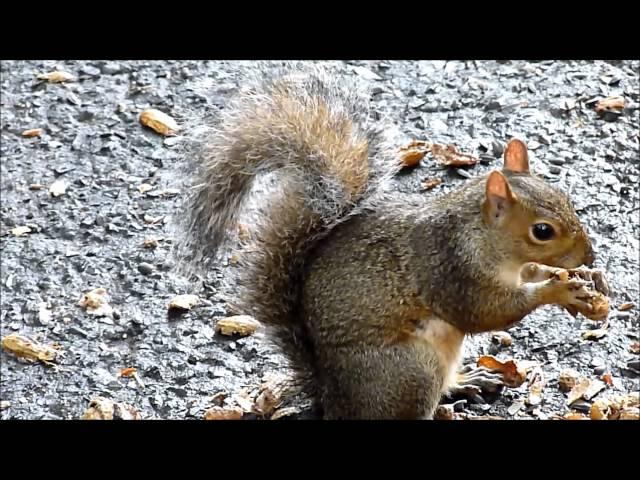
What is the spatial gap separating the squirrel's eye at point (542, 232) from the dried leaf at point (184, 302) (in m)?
0.95

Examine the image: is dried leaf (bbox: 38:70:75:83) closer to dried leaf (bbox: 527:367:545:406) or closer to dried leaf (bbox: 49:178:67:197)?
dried leaf (bbox: 49:178:67:197)

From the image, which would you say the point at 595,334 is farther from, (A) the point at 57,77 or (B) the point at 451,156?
(A) the point at 57,77

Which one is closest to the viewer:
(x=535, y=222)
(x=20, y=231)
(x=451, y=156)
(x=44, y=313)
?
(x=535, y=222)

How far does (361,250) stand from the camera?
2.32 m

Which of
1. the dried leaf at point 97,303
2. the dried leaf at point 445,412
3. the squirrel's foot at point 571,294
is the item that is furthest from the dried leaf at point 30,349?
the squirrel's foot at point 571,294

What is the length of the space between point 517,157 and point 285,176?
456mm

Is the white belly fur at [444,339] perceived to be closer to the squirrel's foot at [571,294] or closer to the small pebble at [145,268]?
the squirrel's foot at [571,294]

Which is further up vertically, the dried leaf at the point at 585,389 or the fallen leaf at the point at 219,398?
the dried leaf at the point at 585,389

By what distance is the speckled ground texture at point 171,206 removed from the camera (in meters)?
2.71

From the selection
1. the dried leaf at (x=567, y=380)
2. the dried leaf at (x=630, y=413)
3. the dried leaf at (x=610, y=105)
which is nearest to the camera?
the dried leaf at (x=630, y=413)

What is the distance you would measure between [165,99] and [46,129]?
1.17 feet

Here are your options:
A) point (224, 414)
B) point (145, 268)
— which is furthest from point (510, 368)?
point (145, 268)

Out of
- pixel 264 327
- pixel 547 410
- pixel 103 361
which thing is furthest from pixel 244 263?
pixel 547 410

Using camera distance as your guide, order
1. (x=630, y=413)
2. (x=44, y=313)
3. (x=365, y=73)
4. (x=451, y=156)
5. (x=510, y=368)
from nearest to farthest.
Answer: (x=630, y=413) → (x=510, y=368) → (x=44, y=313) → (x=451, y=156) → (x=365, y=73)
